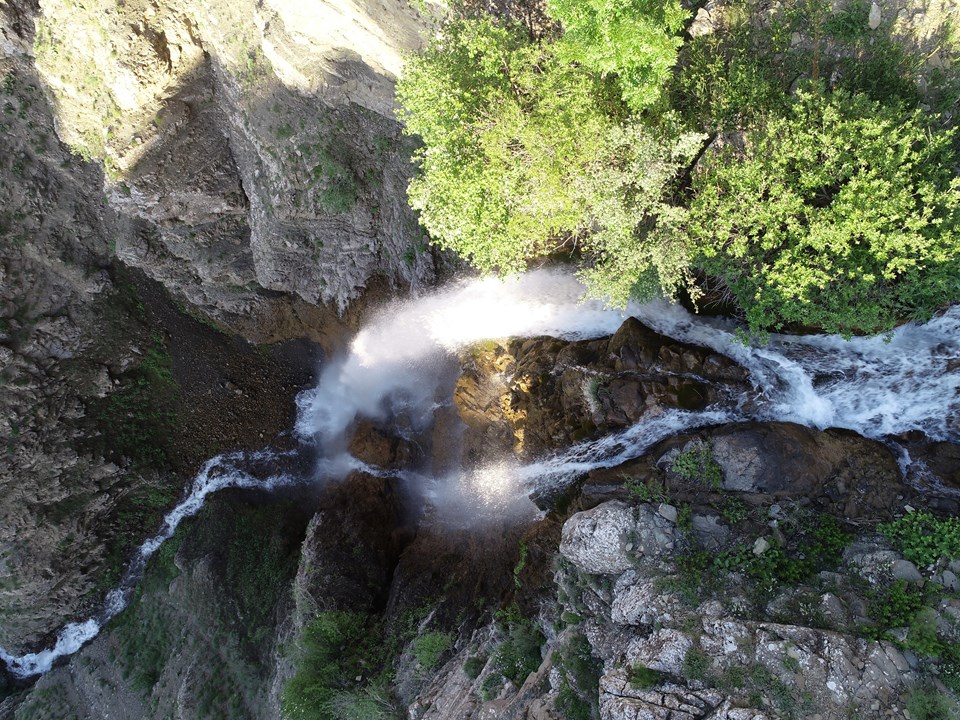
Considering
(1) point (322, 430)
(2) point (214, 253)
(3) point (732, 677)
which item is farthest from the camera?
(1) point (322, 430)

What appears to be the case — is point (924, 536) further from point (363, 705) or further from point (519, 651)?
point (363, 705)

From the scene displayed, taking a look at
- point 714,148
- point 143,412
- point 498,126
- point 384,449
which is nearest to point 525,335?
point 384,449

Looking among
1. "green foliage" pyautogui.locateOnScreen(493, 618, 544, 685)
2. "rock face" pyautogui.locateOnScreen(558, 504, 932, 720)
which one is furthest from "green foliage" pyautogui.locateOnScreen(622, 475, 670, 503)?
"green foliage" pyautogui.locateOnScreen(493, 618, 544, 685)

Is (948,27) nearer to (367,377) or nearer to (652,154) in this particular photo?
(652,154)

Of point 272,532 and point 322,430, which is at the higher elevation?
point 322,430

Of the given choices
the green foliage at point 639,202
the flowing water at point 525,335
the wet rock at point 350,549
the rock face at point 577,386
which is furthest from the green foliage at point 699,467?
the wet rock at point 350,549

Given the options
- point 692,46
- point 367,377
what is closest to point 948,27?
point 692,46

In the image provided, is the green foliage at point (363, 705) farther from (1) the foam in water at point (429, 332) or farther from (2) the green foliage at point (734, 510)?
(2) the green foliage at point (734, 510)
